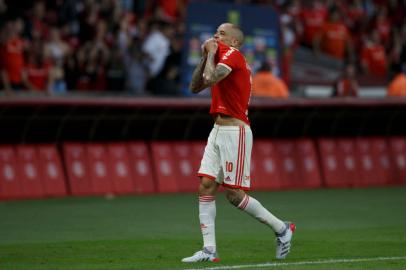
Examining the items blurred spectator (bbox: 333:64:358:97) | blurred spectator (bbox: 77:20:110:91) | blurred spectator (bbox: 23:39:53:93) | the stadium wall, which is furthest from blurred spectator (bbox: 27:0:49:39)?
blurred spectator (bbox: 333:64:358:97)

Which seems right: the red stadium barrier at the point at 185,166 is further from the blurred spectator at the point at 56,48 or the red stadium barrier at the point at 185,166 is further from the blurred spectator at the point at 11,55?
the blurred spectator at the point at 11,55

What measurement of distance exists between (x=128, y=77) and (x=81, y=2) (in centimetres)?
266

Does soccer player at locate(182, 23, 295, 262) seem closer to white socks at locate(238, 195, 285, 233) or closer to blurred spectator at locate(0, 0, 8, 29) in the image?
white socks at locate(238, 195, 285, 233)

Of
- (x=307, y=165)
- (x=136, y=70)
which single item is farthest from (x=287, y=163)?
(x=136, y=70)

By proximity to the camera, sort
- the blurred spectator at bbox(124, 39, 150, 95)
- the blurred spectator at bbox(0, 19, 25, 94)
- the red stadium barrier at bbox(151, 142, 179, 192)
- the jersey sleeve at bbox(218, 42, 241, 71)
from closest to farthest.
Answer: the jersey sleeve at bbox(218, 42, 241, 71) → the red stadium barrier at bbox(151, 142, 179, 192) → the blurred spectator at bbox(0, 19, 25, 94) → the blurred spectator at bbox(124, 39, 150, 95)

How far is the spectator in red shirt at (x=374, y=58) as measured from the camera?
1355 inches

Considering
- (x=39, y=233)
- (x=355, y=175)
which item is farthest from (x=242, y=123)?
(x=355, y=175)

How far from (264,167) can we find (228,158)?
39.3 ft

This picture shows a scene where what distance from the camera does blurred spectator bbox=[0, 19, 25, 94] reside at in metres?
22.6

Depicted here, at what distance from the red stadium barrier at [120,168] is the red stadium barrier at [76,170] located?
1.82 ft

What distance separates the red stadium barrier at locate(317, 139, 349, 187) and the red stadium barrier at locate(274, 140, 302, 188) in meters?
A: 0.68

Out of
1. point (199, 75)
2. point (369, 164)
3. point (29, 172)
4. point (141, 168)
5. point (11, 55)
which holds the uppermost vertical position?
point (199, 75)

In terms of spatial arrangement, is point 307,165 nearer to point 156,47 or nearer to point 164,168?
point 164,168

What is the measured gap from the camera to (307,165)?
79.7 ft
